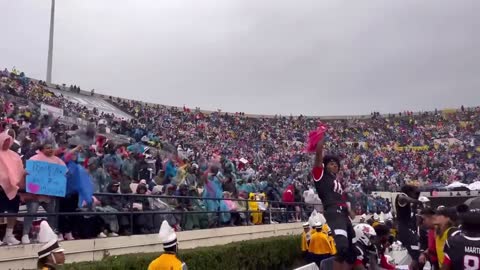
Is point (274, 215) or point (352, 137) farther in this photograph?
point (352, 137)

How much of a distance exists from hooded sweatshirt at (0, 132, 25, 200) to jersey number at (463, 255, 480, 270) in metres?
5.96

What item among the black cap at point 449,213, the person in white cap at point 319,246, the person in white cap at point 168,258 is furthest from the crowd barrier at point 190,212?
the black cap at point 449,213

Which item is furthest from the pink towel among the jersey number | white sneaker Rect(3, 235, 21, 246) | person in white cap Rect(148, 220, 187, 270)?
white sneaker Rect(3, 235, 21, 246)

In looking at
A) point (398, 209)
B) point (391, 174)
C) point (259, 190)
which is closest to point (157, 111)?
point (391, 174)

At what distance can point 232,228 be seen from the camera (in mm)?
15609

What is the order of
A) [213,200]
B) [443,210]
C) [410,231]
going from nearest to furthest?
[443,210] → [410,231] → [213,200]

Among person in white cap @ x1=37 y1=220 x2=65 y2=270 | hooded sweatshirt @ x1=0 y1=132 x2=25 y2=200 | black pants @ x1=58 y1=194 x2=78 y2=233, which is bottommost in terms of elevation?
black pants @ x1=58 y1=194 x2=78 y2=233

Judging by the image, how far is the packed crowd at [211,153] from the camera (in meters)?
11.1

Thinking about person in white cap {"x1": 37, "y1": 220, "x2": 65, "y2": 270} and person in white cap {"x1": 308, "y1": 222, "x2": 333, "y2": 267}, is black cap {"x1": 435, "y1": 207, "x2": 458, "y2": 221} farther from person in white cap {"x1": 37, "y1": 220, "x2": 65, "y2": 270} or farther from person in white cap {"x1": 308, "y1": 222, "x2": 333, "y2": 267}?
person in white cap {"x1": 308, "y1": 222, "x2": 333, "y2": 267}

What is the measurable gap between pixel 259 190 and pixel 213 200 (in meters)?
6.07

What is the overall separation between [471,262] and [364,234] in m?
4.23

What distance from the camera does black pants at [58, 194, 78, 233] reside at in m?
9.41

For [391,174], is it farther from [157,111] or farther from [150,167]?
[150,167]

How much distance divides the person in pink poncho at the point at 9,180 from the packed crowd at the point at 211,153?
0.10 meters
